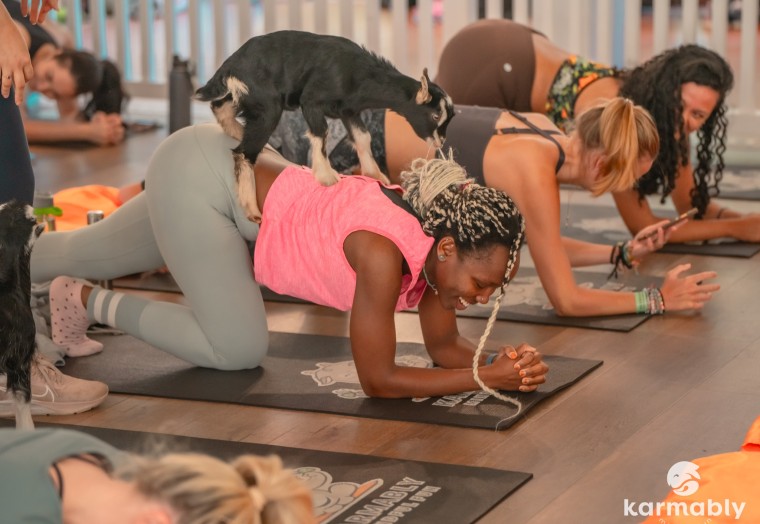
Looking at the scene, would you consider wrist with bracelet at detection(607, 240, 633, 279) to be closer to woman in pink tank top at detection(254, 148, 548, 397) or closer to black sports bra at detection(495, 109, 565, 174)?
black sports bra at detection(495, 109, 565, 174)

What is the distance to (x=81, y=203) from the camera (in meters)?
4.50

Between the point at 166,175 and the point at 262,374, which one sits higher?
the point at 166,175

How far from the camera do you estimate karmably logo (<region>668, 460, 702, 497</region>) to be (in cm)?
235

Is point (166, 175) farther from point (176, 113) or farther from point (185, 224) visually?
point (176, 113)

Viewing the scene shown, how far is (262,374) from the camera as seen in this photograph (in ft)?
10.5

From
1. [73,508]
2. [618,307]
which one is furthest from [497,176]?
[73,508]

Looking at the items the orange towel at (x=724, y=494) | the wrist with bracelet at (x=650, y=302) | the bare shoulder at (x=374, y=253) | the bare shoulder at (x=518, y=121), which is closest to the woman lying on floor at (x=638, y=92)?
the bare shoulder at (x=518, y=121)

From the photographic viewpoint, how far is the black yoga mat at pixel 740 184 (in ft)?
16.7

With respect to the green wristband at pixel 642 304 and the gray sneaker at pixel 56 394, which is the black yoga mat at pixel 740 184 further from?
the gray sneaker at pixel 56 394

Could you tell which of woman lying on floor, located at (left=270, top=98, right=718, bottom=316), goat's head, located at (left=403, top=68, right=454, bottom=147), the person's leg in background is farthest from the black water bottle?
goat's head, located at (left=403, top=68, right=454, bottom=147)

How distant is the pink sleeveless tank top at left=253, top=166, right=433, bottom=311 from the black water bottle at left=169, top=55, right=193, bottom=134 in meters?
3.13

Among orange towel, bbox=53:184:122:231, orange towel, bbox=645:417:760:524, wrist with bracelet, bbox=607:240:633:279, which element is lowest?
orange towel, bbox=645:417:760:524

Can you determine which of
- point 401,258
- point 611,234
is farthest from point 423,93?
point 611,234

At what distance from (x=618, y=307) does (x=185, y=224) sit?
4.29 ft
